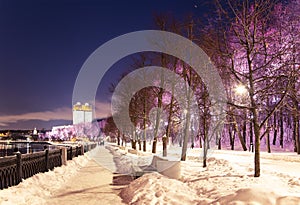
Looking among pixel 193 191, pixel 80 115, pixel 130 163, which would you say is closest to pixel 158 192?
pixel 193 191

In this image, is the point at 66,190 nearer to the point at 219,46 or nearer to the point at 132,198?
the point at 132,198

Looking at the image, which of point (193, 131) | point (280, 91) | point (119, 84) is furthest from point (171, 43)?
point (193, 131)

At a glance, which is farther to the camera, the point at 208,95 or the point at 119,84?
the point at 119,84

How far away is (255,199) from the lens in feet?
21.5

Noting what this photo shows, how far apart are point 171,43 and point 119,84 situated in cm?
1760

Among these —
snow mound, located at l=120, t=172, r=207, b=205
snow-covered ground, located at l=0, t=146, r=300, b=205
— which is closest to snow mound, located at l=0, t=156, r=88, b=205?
snow-covered ground, located at l=0, t=146, r=300, b=205

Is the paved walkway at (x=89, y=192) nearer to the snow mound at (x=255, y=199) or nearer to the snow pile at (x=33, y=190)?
the snow pile at (x=33, y=190)

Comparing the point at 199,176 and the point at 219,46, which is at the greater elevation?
the point at 219,46

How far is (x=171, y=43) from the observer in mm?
22203

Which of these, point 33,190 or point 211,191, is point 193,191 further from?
point 33,190

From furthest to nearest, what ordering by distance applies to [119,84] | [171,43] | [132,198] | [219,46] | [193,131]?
[193,131] → [119,84] → [171,43] → [219,46] → [132,198]

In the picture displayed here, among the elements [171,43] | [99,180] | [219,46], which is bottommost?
[99,180]

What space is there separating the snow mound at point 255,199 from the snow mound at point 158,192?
34.9 inches

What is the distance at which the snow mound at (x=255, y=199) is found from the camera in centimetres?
627
